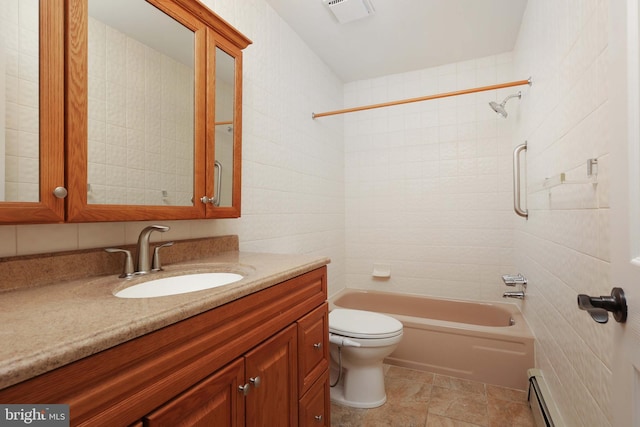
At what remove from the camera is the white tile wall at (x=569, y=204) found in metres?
0.90

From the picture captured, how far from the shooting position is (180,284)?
43.7 inches

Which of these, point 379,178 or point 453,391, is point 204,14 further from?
point 453,391

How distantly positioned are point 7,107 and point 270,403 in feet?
3.53

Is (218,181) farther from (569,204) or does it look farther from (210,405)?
(569,204)

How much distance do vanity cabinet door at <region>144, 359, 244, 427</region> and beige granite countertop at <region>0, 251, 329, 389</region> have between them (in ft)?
0.59

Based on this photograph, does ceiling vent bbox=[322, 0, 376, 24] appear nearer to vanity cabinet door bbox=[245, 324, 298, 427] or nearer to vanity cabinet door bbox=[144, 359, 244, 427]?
vanity cabinet door bbox=[245, 324, 298, 427]

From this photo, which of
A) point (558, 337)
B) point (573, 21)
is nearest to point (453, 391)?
point (558, 337)

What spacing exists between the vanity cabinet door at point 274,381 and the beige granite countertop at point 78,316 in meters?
0.21

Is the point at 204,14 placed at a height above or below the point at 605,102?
above

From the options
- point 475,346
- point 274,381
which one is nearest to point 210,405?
point 274,381

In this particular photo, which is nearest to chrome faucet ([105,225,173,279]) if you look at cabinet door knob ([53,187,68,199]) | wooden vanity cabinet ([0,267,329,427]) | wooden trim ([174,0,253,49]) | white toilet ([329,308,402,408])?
cabinet door knob ([53,187,68,199])

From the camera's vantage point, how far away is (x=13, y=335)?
1.61 ft

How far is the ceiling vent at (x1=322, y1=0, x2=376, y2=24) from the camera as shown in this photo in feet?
5.94

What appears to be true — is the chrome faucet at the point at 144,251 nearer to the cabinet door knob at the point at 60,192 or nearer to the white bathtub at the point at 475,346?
the cabinet door knob at the point at 60,192
